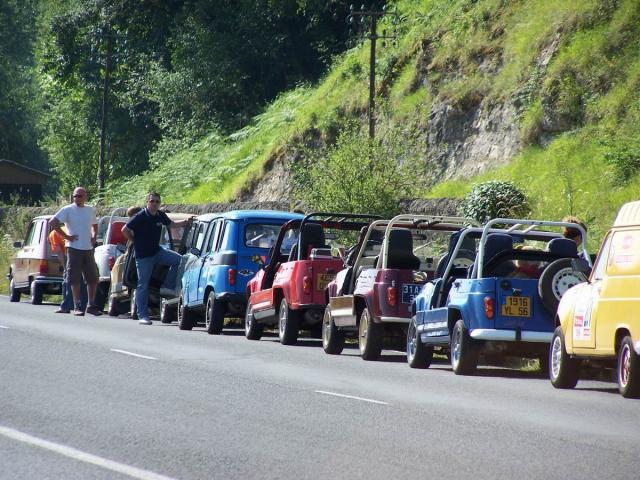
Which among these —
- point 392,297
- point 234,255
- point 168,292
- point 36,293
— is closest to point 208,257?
point 234,255

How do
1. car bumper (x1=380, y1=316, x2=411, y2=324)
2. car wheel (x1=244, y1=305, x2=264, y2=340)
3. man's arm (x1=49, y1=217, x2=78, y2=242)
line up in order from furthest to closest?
man's arm (x1=49, y1=217, x2=78, y2=242)
car wheel (x1=244, y1=305, x2=264, y2=340)
car bumper (x1=380, y1=316, x2=411, y2=324)

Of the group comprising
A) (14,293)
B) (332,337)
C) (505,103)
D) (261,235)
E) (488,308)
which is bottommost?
(332,337)

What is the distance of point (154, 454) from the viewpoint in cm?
902

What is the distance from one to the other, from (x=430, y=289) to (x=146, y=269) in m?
8.77

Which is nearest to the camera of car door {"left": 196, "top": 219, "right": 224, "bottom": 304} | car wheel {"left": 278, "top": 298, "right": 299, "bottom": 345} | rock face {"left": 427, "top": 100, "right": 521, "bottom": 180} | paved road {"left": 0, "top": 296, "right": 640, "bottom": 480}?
paved road {"left": 0, "top": 296, "right": 640, "bottom": 480}

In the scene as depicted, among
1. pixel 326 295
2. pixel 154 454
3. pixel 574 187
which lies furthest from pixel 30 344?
pixel 574 187

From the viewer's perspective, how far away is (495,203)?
31.6 m

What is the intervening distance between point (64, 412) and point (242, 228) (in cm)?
1128

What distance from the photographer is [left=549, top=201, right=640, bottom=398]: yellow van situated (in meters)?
13.1

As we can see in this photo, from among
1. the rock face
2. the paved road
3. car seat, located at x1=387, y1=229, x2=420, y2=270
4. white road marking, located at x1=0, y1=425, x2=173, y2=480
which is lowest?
white road marking, located at x1=0, y1=425, x2=173, y2=480

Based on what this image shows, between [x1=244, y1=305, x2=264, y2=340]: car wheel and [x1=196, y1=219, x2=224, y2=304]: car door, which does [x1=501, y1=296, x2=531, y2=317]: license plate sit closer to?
[x1=244, y1=305, x2=264, y2=340]: car wheel

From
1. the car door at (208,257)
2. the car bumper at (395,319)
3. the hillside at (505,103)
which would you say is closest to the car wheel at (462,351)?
the car bumper at (395,319)

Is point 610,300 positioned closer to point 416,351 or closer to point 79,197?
point 416,351

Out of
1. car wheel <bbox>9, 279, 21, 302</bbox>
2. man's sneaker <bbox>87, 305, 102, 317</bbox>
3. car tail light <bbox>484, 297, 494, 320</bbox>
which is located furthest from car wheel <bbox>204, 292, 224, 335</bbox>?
car wheel <bbox>9, 279, 21, 302</bbox>
